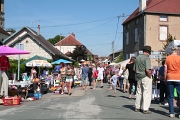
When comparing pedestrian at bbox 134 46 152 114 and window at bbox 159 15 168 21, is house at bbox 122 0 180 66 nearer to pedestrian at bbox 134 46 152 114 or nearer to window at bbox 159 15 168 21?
window at bbox 159 15 168 21

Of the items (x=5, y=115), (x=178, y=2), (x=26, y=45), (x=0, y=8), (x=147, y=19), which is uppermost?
(x=0, y=8)

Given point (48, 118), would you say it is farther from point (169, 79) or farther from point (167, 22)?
point (167, 22)

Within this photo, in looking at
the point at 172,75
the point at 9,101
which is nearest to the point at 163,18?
the point at 9,101

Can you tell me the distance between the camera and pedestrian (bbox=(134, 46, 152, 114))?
329 inches

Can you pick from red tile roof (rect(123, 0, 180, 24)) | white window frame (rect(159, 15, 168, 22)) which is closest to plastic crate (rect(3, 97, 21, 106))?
red tile roof (rect(123, 0, 180, 24))

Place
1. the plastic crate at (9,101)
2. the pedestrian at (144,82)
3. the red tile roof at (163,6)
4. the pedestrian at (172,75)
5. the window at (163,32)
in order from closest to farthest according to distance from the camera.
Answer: the pedestrian at (172,75)
the pedestrian at (144,82)
the plastic crate at (9,101)
the red tile roof at (163,6)
the window at (163,32)

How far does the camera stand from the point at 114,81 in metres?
14.5

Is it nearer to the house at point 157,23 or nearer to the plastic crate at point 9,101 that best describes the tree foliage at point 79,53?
the house at point 157,23

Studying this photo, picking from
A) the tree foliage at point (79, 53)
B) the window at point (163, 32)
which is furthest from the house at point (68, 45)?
the window at point (163, 32)

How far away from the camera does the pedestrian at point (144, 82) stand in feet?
27.4

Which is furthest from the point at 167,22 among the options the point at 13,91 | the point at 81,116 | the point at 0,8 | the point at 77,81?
the point at 0,8

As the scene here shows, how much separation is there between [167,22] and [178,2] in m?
4.32

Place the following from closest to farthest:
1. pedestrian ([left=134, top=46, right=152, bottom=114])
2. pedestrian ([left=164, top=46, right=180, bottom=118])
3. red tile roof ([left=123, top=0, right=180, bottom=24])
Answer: pedestrian ([left=164, top=46, right=180, bottom=118]) < pedestrian ([left=134, top=46, right=152, bottom=114]) < red tile roof ([left=123, top=0, right=180, bottom=24])

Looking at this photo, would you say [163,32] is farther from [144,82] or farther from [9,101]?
[144,82]
